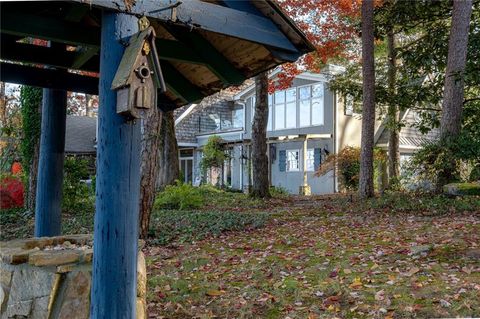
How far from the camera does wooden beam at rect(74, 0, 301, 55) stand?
9.09ft

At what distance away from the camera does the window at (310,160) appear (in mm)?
22312

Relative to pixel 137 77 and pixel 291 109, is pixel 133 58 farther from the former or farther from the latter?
pixel 291 109

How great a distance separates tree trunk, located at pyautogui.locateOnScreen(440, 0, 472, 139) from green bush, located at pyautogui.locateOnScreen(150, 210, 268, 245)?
207 inches

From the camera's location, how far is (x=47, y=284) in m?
3.41

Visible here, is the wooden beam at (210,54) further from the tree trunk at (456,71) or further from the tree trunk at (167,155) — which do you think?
the tree trunk at (167,155)

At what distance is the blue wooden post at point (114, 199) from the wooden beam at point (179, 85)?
6.60 feet

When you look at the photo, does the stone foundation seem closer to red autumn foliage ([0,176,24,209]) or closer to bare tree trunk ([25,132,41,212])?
bare tree trunk ([25,132,41,212])

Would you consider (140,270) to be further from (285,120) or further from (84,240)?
(285,120)

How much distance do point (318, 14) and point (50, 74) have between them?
15.0 metres

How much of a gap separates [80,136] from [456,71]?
20819 millimetres

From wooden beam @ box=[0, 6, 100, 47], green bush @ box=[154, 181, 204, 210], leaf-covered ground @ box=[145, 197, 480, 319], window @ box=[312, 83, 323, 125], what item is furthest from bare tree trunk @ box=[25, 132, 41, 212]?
window @ box=[312, 83, 323, 125]

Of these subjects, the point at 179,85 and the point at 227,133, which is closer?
the point at 179,85

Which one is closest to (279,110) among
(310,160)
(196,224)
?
(310,160)

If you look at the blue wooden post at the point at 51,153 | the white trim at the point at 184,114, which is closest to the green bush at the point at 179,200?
the blue wooden post at the point at 51,153
